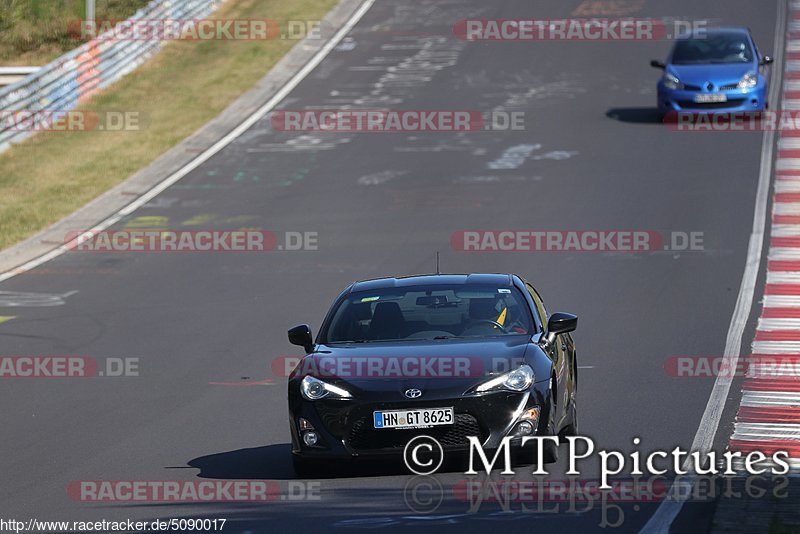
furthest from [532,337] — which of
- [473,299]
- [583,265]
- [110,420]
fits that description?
[583,265]

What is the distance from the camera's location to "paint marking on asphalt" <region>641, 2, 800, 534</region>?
8719 millimetres

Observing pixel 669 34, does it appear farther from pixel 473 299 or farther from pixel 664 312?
pixel 473 299

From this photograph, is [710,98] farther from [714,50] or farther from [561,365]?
[561,365]

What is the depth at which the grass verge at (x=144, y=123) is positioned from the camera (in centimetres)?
2650

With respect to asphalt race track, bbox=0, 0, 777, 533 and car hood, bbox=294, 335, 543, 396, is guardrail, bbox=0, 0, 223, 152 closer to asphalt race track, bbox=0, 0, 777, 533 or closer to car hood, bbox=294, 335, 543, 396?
asphalt race track, bbox=0, 0, 777, 533

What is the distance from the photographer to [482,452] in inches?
386

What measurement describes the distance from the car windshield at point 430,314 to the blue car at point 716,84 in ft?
60.1

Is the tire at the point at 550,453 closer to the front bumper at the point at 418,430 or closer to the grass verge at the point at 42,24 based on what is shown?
the front bumper at the point at 418,430

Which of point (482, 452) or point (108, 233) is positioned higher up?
point (482, 452)

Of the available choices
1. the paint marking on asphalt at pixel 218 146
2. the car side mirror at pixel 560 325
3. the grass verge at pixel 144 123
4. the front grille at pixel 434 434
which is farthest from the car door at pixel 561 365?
the grass verge at pixel 144 123

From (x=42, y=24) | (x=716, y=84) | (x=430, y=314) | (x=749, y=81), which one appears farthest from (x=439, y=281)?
(x=42, y=24)

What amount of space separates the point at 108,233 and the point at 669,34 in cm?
1790

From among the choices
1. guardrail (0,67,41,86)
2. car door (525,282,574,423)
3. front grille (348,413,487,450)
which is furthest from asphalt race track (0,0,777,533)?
guardrail (0,67,41,86)

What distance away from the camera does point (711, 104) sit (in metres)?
29.0
